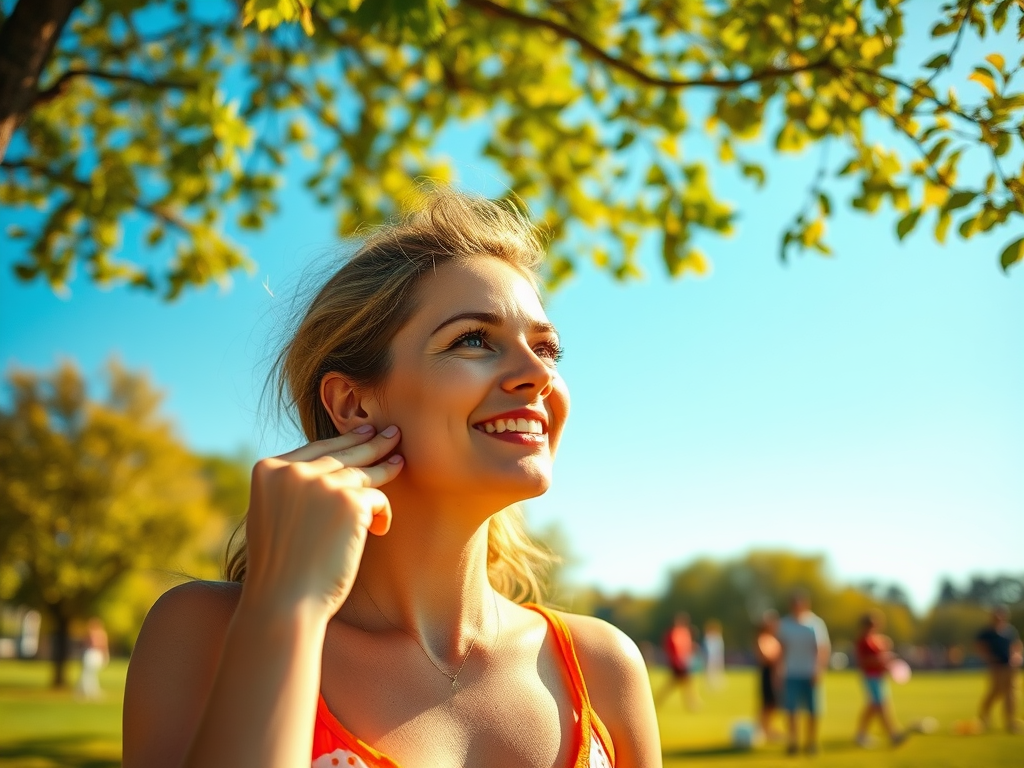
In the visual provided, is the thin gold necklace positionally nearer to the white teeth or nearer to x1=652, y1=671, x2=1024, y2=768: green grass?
the white teeth

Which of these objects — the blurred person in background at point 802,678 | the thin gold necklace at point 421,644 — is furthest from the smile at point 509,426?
the blurred person in background at point 802,678

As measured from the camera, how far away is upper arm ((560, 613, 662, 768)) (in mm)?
2607

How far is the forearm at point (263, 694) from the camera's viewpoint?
68.9 inches

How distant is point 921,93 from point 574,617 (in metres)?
2.43

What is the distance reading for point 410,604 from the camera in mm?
2605

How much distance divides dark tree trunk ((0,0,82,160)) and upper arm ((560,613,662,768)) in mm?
3218

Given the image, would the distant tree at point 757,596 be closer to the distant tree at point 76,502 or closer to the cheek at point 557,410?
the distant tree at point 76,502

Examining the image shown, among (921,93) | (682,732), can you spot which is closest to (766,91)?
(921,93)

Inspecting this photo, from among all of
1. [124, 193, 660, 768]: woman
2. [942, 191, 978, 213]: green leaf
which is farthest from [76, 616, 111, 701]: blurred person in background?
[942, 191, 978, 213]: green leaf

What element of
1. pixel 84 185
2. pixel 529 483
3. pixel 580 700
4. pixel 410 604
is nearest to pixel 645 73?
pixel 529 483

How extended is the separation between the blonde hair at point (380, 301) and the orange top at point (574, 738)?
62cm

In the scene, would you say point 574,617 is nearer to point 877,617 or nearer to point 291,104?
point 291,104

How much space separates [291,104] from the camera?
7.15 meters

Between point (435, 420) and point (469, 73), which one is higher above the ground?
point (469, 73)
